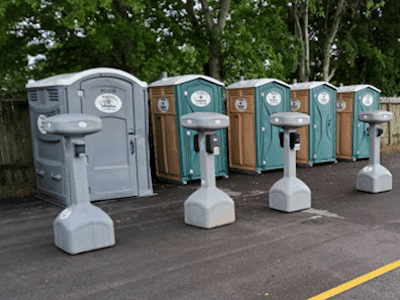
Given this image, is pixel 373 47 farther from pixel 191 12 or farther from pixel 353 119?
pixel 353 119

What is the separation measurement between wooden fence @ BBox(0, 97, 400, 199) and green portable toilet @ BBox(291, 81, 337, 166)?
19.1 feet

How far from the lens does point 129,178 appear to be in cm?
681

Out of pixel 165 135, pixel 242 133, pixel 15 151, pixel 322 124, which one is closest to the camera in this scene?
pixel 15 151

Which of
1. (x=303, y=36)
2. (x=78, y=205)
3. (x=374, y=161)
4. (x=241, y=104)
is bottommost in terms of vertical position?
(x=374, y=161)

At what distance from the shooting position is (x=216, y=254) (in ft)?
13.7

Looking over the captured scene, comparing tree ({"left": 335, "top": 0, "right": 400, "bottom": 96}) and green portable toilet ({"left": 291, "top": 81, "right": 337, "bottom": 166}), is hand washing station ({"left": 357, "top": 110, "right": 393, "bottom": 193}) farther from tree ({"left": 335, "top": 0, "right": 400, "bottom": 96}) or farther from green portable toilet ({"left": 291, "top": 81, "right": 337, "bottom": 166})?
tree ({"left": 335, "top": 0, "right": 400, "bottom": 96})

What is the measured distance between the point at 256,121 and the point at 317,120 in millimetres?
1862

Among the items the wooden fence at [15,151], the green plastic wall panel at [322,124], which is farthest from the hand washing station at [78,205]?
the green plastic wall panel at [322,124]

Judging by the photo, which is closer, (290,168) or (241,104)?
(290,168)

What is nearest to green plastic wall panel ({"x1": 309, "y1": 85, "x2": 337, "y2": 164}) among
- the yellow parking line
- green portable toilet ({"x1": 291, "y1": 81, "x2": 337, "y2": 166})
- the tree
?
green portable toilet ({"x1": 291, "y1": 81, "x2": 337, "y2": 166})

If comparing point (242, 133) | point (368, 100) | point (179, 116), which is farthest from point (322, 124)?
Answer: point (179, 116)

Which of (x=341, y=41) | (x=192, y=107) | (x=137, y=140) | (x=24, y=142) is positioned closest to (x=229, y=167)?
(x=192, y=107)

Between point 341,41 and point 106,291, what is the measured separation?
17.6 meters

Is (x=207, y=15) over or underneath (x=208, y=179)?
over
